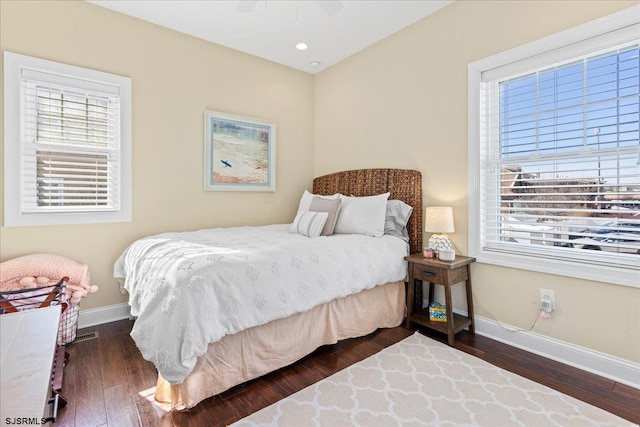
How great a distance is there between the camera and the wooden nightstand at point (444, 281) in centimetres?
242

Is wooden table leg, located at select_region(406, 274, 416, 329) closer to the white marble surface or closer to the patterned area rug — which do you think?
the patterned area rug

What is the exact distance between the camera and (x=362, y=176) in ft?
11.9

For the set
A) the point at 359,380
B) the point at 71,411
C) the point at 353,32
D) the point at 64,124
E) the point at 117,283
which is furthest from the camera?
the point at 353,32

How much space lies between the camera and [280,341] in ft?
6.73

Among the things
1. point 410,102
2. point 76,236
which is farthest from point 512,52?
point 76,236

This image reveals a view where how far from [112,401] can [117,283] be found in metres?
1.50

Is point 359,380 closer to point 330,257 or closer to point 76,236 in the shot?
point 330,257

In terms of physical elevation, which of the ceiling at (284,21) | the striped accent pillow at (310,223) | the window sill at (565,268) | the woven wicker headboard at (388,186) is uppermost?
the ceiling at (284,21)

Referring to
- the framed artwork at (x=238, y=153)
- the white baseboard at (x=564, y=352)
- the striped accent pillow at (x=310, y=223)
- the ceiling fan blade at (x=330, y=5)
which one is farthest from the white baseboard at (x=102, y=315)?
the white baseboard at (x=564, y=352)

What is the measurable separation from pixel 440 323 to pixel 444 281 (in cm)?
38

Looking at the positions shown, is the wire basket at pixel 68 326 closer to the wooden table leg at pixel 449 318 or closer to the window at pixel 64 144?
the window at pixel 64 144

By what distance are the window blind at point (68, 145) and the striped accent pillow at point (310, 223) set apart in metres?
1.69

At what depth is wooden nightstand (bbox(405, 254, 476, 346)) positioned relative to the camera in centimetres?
242

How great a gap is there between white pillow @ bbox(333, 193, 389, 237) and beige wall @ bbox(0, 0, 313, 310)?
1288mm
